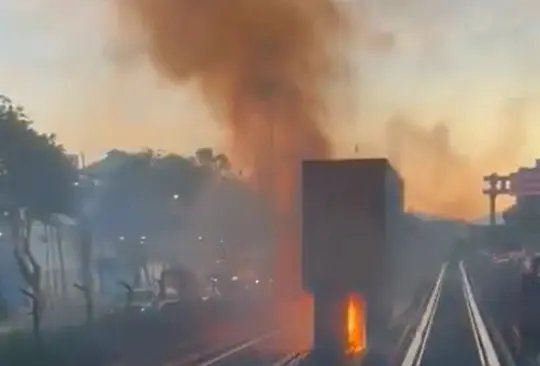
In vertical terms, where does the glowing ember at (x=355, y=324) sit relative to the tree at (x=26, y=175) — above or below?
below

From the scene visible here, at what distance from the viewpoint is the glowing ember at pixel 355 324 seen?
50.3ft

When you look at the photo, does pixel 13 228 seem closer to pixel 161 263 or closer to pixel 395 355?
pixel 161 263

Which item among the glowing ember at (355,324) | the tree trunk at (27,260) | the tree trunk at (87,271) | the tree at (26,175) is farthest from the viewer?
the tree at (26,175)

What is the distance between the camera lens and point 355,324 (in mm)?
15500

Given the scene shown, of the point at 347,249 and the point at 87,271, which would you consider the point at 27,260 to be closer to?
the point at 87,271

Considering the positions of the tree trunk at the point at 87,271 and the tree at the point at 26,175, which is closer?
the tree trunk at the point at 87,271

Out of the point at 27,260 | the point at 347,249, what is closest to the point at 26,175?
the point at 27,260

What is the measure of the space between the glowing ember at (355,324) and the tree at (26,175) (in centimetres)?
741

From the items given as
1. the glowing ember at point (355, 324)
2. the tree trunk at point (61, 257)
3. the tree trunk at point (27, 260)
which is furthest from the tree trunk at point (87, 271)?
the glowing ember at point (355, 324)

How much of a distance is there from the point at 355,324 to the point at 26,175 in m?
9.31

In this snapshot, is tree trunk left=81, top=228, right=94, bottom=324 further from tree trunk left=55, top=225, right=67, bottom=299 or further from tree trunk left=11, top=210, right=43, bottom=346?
tree trunk left=11, top=210, right=43, bottom=346

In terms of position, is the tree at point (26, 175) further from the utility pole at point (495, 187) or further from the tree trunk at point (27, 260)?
the utility pole at point (495, 187)

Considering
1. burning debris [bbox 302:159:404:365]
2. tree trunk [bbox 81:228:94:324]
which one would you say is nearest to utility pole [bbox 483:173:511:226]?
burning debris [bbox 302:159:404:365]

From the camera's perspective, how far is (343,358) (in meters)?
15.0
